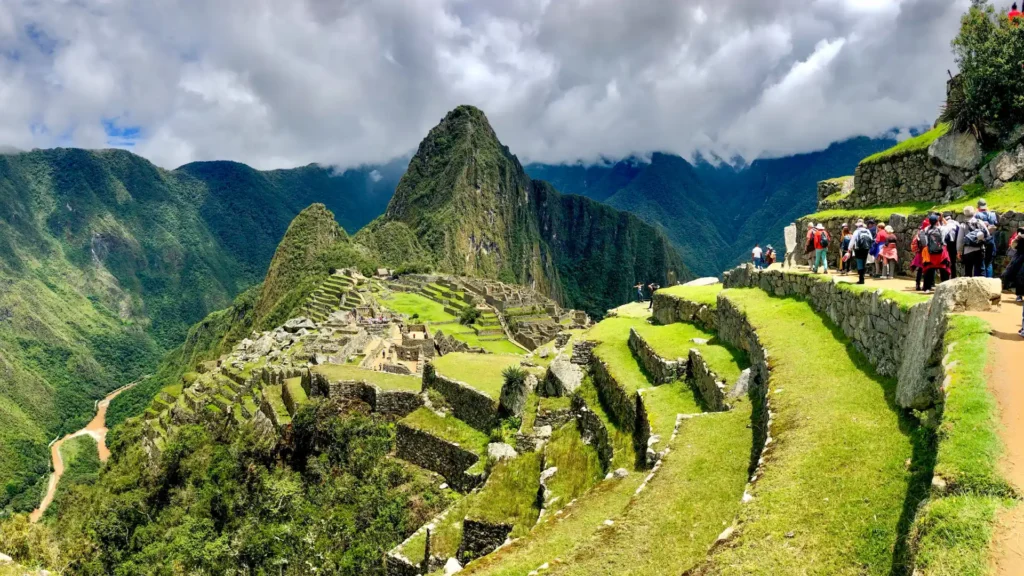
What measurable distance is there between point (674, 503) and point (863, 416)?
252 cm

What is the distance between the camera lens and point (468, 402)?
58.3 feet

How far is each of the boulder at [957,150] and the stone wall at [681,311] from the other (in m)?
7.02

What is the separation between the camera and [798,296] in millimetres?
13406

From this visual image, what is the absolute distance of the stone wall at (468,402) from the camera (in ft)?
55.2

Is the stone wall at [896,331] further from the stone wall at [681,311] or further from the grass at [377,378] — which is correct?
the grass at [377,378]

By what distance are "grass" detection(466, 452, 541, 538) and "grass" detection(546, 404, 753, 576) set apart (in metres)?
3.65

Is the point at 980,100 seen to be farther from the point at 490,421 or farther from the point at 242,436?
the point at 242,436

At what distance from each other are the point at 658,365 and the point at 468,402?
692cm

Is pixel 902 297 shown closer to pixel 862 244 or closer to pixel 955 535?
pixel 862 244

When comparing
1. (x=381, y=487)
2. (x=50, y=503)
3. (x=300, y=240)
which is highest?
(x=300, y=240)

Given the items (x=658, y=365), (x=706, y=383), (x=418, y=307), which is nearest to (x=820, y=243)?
(x=658, y=365)

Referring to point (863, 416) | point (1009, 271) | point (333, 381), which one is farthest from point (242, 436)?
point (1009, 271)

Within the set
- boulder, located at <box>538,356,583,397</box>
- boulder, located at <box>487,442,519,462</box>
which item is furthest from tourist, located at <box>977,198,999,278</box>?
boulder, located at <box>487,442,519,462</box>

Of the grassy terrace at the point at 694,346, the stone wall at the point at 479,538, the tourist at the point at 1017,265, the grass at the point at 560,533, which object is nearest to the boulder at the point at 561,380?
the grassy terrace at the point at 694,346
